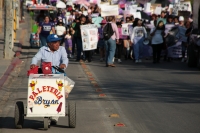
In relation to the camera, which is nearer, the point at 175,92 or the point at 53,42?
the point at 53,42

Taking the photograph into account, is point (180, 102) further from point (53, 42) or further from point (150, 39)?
point (150, 39)

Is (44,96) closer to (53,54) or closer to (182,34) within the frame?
(53,54)

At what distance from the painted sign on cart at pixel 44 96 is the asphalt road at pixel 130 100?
1.05 ft

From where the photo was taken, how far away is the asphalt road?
1092 cm

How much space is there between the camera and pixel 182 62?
25.7m

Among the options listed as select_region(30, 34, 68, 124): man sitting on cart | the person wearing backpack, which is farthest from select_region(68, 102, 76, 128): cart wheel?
the person wearing backpack

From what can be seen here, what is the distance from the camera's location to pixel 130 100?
14297 mm

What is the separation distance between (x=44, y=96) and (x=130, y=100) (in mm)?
4181

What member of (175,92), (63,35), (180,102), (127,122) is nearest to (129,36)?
(63,35)

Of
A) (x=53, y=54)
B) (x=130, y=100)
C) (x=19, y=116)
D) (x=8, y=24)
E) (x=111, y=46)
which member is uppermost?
(x=53, y=54)

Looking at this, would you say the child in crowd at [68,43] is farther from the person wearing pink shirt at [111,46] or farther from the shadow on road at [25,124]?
the shadow on road at [25,124]

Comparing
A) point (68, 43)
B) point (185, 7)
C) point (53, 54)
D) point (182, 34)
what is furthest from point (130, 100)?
point (185, 7)

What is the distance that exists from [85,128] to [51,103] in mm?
745

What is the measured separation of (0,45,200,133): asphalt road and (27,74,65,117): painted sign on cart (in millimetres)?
320
